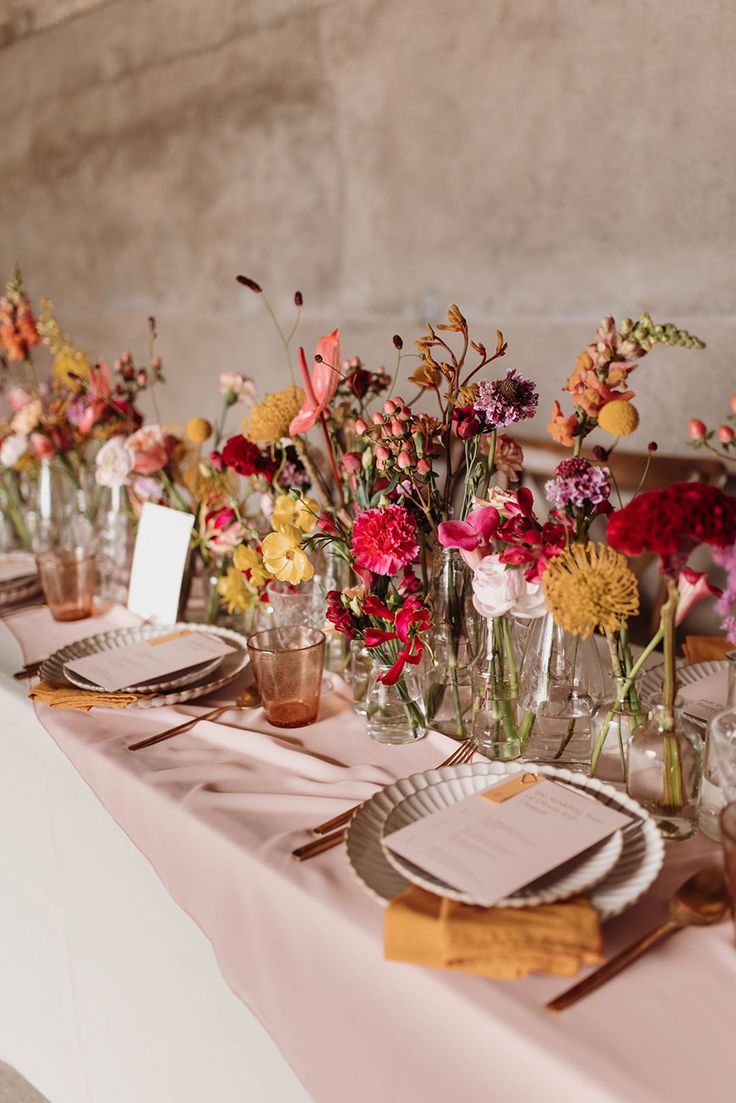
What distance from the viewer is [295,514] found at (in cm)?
119

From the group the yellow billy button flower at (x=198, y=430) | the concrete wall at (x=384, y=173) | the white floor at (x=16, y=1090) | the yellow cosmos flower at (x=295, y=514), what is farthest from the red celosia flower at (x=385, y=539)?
the concrete wall at (x=384, y=173)

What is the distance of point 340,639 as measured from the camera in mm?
1400

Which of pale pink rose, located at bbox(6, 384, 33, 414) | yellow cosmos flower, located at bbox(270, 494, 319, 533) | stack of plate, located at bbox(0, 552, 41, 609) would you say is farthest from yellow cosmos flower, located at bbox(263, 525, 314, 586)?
pale pink rose, located at bbox(6, 384, 33, 414)

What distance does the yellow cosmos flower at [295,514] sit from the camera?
118cm

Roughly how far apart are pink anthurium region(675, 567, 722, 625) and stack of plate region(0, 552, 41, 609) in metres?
1.37

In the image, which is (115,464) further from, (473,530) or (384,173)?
(384,173)

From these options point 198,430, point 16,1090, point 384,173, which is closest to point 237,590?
point 198,430

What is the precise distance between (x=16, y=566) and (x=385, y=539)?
4.07 feet

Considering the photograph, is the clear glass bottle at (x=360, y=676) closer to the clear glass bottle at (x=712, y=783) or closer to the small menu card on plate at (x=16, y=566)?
the clear glass bottle at (x=712, y=783)

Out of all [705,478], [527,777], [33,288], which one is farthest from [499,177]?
[33,288]

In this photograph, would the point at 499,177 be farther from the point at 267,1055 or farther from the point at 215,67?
the point at 267,1055

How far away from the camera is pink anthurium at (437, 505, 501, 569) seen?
0.98 meters

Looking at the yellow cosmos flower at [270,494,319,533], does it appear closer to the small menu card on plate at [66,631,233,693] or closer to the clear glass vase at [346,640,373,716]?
the clear glass vase at [346,640,373,716]

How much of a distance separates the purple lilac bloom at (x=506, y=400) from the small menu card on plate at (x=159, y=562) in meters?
0.70
